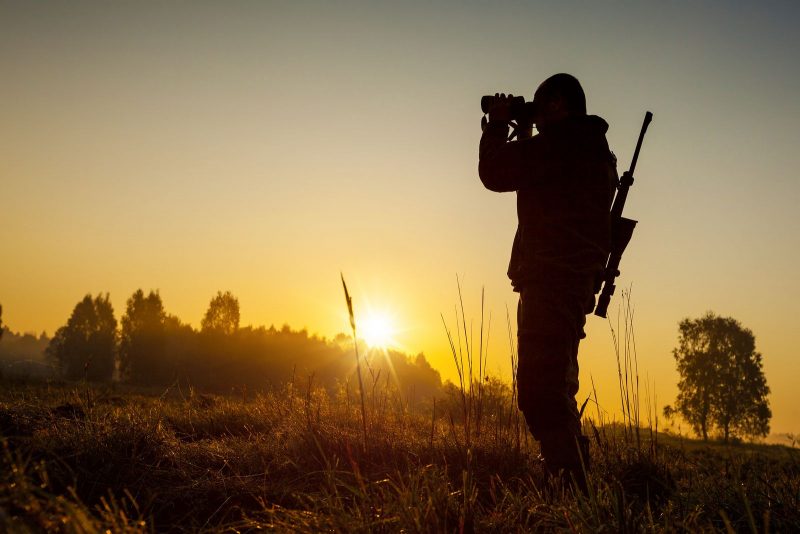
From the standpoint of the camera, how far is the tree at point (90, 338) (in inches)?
2630

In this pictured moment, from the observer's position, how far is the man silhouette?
9.70 ft

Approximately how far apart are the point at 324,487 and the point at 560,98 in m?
2.86

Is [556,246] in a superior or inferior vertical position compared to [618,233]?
inferior

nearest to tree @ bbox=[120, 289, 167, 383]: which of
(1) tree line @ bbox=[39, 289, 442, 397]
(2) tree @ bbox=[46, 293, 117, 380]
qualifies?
(1) tree line @ bbox=[39, 289, 442, 397]

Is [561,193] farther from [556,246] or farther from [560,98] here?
[560,98]

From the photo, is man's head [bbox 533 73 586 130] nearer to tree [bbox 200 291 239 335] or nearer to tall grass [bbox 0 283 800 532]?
tall grass [bbox 0 283 800 532]

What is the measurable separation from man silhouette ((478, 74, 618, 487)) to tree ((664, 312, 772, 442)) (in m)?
41.0

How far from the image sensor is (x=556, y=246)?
3062 millimetres

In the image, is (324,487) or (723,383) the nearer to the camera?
(324,487)

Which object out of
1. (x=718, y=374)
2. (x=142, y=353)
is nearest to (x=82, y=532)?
(x=718, y=374)

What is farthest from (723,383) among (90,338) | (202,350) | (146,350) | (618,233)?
(90,338)

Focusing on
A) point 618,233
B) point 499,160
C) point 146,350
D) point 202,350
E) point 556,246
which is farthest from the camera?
point 146,350

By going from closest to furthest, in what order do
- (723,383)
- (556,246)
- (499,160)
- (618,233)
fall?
(556,246), (499,160), (618,233), (723,383)

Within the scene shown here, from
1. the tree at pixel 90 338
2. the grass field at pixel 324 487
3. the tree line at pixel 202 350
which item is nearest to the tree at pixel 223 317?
the tree line at pixel 202 350
